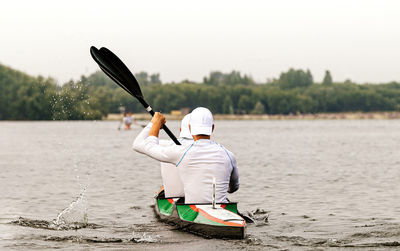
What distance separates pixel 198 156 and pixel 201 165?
0.18 m

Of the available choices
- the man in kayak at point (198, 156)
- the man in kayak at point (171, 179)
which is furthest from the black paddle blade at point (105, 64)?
the man in kayak at point (198, 156)

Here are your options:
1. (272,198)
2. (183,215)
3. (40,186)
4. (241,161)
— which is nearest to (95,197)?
→ (40,186)

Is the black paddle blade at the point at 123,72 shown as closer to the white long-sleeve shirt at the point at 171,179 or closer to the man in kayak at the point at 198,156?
the white long-sleeve shirt at the point at 171,179

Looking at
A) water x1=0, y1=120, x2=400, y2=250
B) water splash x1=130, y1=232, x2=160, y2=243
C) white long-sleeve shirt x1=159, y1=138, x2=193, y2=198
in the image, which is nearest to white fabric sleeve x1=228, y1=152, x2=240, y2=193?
water x1=0, y1=120, x2=400, y2=250

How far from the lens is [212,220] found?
10.5 meters

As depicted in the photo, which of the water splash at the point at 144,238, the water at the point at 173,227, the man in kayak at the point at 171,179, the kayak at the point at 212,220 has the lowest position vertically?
the water at the point at 173,227

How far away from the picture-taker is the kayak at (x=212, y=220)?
1041 cm

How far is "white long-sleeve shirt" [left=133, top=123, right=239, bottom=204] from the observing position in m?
10.4

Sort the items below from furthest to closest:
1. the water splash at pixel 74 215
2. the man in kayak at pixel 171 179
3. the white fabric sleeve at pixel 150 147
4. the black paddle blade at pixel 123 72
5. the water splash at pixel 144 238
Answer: the water splash at pixel 74 215, the black paddle blade at pixel 123 72, the man in kayak at pixel 171 179, the water splash at pixel 144 238, the white fabric sleeve at pixel 150 147

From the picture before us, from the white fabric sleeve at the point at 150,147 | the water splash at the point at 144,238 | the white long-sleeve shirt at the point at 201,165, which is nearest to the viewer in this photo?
the white fabric sleeve at the point at 150,147

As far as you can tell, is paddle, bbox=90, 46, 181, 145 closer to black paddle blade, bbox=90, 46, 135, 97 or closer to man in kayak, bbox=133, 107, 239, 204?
black paddle blade, bbox=90, 46, 135, 97

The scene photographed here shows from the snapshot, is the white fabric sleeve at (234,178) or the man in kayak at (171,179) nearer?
the white fabric sleeve at (234,178)

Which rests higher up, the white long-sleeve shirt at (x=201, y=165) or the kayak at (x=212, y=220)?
the white long-sleeve shirt at (x=201, y=165)

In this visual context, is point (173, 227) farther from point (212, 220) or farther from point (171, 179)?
point (212, 220)
